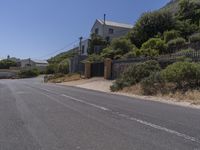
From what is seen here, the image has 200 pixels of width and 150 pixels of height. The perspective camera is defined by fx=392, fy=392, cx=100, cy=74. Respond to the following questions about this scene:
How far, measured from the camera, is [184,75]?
21.6 metres

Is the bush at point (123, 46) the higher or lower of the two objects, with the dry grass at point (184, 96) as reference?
higher

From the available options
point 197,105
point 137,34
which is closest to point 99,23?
point 137,34

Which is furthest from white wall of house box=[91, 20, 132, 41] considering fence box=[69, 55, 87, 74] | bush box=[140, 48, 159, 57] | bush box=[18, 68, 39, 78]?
bush box=[140, 48, 159, 57]

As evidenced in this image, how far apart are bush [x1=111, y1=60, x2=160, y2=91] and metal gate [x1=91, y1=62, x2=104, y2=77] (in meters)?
18.2

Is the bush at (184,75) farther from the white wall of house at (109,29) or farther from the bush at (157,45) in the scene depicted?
the white wall of house at (109,29)

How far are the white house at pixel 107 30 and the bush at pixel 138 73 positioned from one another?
48063mm

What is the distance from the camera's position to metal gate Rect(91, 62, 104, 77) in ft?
160

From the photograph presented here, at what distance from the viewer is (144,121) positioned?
10.9m

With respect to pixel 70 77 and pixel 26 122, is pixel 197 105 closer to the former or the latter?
pixel 26 122

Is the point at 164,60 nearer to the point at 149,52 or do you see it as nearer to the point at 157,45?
the point at 149,52

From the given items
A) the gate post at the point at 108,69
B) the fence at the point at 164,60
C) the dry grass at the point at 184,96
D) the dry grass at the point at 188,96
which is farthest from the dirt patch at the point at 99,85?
the dry grass at the point at 188,96

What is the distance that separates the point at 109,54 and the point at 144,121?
44.4 meters

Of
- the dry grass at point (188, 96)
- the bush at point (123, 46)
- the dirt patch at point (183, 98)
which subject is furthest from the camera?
the bush at point (123, 46)

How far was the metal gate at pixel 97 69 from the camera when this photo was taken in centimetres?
4866
